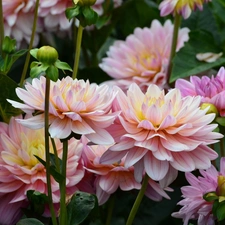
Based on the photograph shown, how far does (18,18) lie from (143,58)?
192mm

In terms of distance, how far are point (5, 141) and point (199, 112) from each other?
21cm

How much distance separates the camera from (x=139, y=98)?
25.5 inches

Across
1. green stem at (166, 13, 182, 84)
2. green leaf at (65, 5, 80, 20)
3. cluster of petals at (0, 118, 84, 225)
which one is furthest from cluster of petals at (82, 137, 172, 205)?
green stem at (166, 13, 182, 84)

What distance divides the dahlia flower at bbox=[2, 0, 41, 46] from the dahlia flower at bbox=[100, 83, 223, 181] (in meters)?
0.42

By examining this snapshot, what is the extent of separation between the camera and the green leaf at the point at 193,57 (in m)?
0.95

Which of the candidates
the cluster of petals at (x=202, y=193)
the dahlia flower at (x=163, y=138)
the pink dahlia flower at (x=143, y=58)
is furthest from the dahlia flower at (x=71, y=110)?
the pink dahlia flower at (x=143, y=58)

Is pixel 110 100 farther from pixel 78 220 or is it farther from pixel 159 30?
pixel 159 30

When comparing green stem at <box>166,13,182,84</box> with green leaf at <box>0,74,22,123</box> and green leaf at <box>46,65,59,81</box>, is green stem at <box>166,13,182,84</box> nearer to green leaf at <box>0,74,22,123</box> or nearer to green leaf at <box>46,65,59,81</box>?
green leaf at <box>0,74,22,123</box>

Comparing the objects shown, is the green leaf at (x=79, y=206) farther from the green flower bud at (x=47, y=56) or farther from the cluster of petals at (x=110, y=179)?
the green flower bud at (x=47, y=56)

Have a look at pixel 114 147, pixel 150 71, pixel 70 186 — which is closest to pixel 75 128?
pixel 114 147

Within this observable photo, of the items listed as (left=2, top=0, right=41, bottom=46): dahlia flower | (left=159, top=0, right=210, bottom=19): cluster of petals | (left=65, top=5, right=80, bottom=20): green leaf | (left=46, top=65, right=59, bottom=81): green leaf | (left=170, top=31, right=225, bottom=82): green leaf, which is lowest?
(left=170, top=31, right=225, bottom=82): green leaf

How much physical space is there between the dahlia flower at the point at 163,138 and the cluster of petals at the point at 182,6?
0.24 metres

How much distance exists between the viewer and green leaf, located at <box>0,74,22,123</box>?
732mm

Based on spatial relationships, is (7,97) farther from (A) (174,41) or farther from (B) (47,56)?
(A) (174,41)
